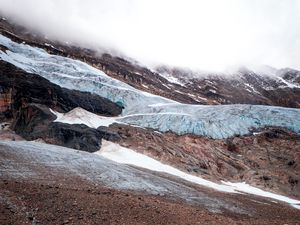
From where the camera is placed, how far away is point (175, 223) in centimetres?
1706

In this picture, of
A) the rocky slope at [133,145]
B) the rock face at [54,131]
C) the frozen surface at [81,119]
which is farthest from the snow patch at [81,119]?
the rock face at [54,131]

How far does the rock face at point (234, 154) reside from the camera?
1907 inches

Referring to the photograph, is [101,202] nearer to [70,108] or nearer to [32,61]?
[70,108]

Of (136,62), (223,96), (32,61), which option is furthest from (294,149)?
(136,62)

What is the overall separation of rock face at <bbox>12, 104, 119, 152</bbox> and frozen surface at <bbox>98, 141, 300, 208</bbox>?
203cm

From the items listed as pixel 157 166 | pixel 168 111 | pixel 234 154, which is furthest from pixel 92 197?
pixel 168 111

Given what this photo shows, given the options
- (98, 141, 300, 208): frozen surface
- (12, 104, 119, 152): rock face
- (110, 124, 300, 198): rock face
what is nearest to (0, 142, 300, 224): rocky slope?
(98, 141, 300, 208): frozen surface

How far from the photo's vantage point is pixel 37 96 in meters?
63.5

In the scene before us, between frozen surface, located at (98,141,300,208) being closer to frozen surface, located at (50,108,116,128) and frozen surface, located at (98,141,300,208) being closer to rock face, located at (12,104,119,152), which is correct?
rock face, located at (12,104,119,152)

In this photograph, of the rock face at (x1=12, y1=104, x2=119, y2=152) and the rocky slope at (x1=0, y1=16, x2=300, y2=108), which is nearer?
the rock face at (x1=12, y1=104, x2=119, y2=152)

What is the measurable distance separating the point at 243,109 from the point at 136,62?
106m

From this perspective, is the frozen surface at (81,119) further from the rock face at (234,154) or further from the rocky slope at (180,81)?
the rocky slope at (180,81)

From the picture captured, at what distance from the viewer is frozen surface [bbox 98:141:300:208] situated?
42.4 m

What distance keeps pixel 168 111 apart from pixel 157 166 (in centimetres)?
2571
